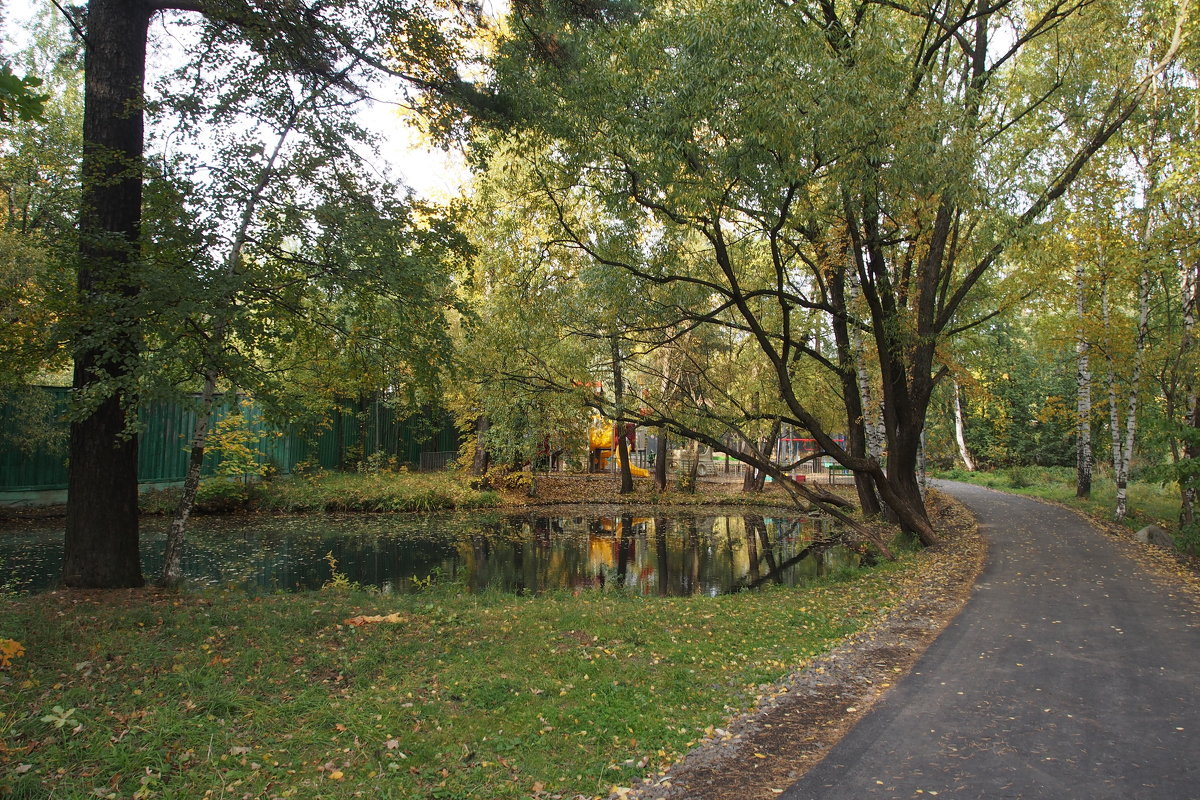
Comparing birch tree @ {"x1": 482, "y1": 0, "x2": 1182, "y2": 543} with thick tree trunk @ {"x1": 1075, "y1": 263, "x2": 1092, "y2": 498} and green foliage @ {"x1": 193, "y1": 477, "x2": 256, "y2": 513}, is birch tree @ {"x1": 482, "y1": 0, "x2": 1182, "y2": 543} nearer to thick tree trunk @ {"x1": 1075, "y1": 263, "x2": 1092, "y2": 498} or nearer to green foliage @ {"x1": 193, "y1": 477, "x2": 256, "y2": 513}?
thick tree trunk @ {"x1": 1075, "y1": 263, "x2": 1092, "y2": 498}

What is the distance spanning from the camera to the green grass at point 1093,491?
50.6 feet

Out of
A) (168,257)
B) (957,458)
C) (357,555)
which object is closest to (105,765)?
(168,257)

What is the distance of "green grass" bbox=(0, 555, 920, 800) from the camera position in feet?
12.1

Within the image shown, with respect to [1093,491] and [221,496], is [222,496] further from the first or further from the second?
[1093,491]

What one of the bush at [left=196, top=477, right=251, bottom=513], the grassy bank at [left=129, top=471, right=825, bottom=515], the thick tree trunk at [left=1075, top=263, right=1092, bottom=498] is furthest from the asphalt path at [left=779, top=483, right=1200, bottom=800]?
the bush at [left=196, top=477, right=251, bottom=513]

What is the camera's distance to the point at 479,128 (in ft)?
27.9

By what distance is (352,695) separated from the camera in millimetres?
4785

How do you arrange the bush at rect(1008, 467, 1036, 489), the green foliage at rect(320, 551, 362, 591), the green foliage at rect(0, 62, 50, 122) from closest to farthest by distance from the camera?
1. the green foliage at rect(0, 62, 50, 122)
2. the green foliage at rect(320, 551, 362, 591)
3. the bush at rect(1008, 467, 1036, 489)

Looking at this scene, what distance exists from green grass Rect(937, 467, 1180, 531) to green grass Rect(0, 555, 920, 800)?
10220 mm

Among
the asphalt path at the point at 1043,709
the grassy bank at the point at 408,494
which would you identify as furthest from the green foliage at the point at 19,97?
the grassy bank at the point at 408,494

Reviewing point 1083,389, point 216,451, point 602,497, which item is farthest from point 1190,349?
point 216,451

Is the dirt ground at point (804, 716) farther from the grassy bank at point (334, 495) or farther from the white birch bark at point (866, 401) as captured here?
the grassy bank at point (334, 495)

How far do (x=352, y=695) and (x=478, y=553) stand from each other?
9292 mm

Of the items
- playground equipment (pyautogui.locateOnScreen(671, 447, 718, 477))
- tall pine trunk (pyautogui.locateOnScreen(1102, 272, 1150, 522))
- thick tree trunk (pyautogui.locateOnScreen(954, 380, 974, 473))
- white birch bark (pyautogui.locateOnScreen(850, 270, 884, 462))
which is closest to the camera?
white birch bark (pyautogui.locateOnScreen(850, 270, 884, 462))
